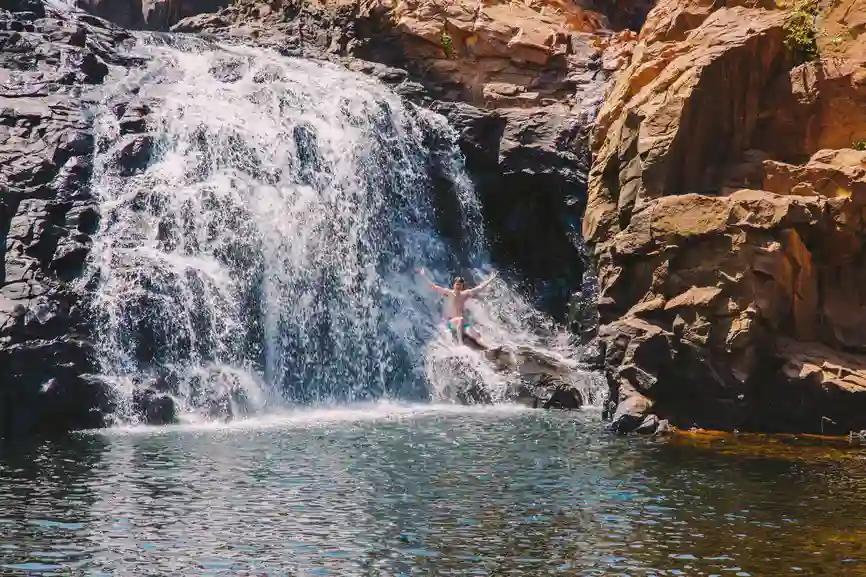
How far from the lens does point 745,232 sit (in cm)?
2148

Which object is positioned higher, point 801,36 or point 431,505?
point 801,36

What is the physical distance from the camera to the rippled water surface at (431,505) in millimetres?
12250

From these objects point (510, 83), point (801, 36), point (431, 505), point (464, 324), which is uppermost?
point (510, 83)

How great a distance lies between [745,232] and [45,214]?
17.0 meters

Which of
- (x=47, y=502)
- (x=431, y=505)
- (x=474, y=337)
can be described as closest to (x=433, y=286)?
(x=474, y=337)

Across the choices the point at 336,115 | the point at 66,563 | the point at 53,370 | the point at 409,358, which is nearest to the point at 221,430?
the point at 53,370

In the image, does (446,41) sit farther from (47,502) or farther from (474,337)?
(47,502)

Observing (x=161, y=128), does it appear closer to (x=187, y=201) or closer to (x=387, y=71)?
(x=187, y=201)

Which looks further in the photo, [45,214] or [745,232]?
[45,214]

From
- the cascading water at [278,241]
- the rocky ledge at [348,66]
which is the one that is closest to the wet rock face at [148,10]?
the rocky ledge at [348,66]

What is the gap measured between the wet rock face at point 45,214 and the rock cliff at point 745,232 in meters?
12.1

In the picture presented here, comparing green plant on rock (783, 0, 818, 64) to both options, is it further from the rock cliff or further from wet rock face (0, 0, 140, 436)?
wet rock face (0, 0, 140, 436)

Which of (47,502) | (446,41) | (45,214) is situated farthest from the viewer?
(446,41)

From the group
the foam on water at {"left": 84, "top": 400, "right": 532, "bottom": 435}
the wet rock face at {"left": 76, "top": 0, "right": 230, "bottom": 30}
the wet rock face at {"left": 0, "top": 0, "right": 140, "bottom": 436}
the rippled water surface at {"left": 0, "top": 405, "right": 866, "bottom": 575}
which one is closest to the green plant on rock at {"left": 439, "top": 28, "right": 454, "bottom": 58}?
the wet rock face at {"left": 0, "top": 0, "right": 140, "bottom": 436}
